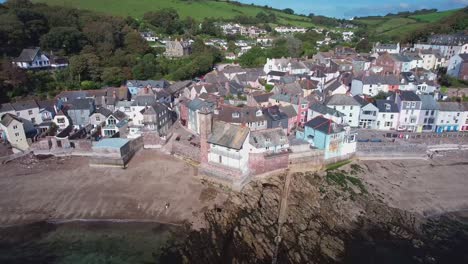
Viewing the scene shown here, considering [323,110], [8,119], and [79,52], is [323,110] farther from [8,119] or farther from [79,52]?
[79,52]

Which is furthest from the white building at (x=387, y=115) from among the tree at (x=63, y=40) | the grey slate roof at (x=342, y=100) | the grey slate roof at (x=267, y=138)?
the tree at (x=63, y=40)

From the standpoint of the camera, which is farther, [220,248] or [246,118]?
[246,118]

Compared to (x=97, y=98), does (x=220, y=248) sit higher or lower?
lower

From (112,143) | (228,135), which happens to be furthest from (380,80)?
(112,143)

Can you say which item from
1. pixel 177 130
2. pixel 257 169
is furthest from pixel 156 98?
pixel 257 169

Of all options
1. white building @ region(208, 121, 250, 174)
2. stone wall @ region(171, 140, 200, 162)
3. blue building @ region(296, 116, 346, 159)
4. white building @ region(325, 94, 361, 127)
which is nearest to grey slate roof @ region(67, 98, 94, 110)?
stone wall @ region(171, 140, 200, 162)

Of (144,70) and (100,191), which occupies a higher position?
(144,70)

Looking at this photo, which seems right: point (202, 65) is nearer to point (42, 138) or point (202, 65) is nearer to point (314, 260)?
point (42, 138)
